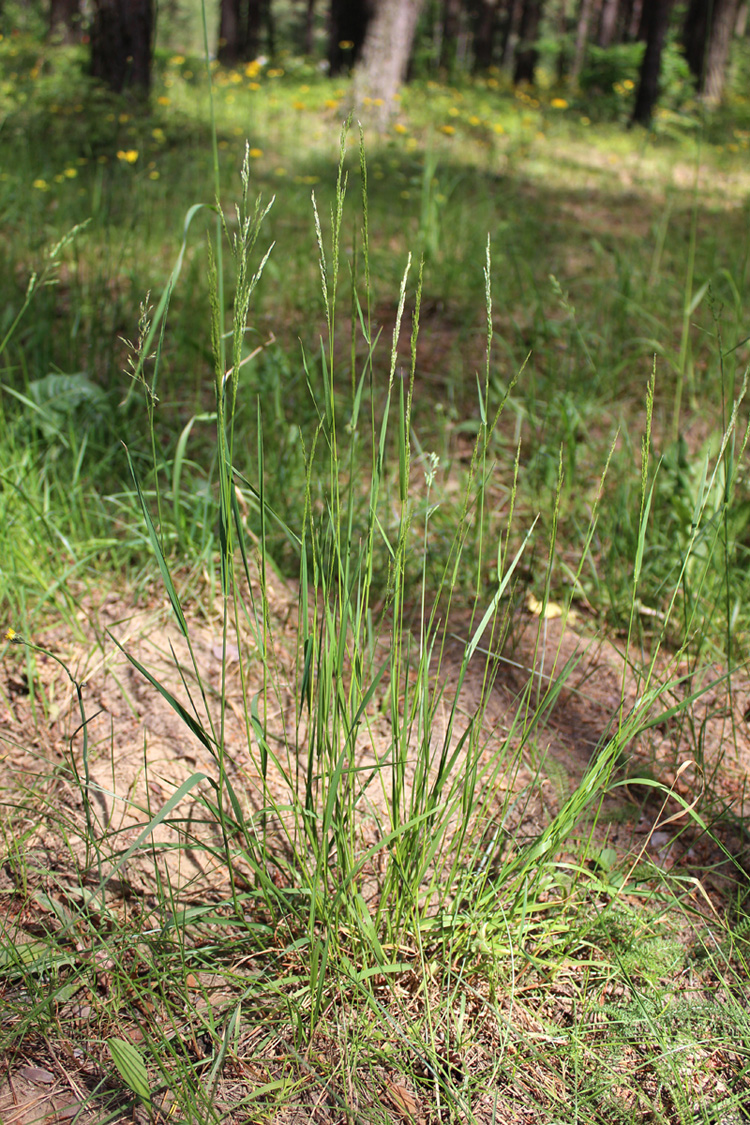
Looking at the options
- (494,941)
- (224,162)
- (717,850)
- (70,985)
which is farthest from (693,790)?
(224,162)

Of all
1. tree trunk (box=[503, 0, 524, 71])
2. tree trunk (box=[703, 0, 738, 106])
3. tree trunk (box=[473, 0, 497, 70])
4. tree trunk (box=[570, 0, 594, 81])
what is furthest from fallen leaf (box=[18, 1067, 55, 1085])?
tree trunk (box=[503, 0, 524, 71])

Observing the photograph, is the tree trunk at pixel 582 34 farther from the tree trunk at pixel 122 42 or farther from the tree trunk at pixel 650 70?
the tree trunk at pixel 122 42

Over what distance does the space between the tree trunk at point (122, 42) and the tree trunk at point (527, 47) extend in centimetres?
1241

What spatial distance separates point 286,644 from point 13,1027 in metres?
0.90

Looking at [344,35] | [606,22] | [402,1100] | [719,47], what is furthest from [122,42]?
[606,22]

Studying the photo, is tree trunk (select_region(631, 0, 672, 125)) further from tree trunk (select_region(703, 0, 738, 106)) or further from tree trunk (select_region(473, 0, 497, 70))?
tree trunk (select_region(473, 0, 497, 70))

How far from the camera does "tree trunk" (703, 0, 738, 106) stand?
1026cm

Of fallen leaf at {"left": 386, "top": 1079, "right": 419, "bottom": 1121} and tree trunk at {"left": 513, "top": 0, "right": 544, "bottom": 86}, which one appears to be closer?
fallen leaf at {"left": 386, "top": 1079, "right": 419, "bottom": 1121}

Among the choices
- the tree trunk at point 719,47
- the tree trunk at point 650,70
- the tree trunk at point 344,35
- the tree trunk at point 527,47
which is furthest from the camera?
the tree trunk at point 527,47

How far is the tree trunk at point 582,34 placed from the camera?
2208 centimetres

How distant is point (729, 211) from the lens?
5035 millimetres

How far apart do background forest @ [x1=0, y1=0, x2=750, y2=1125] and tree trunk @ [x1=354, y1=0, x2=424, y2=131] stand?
3766mm

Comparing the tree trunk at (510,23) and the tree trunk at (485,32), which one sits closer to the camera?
the tree trunk at (485,32)

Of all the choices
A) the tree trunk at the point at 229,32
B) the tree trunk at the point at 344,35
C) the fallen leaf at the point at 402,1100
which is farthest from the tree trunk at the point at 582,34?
the fallen leaf at the point at 402,1100
